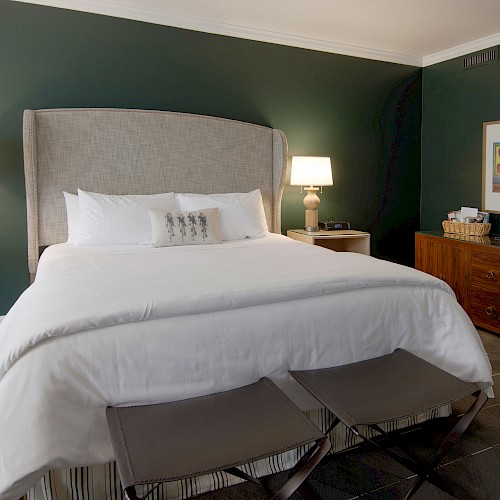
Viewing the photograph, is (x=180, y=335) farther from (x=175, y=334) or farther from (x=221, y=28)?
(x=221, y=28)

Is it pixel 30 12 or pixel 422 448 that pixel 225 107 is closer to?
pixel 30 12

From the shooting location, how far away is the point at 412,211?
4953 mm

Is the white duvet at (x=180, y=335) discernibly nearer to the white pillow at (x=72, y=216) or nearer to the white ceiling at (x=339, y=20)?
the white pillow at (x=72, y=216)

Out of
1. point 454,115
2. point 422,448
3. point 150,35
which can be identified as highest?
point 150,35

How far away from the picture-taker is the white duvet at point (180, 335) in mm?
1479

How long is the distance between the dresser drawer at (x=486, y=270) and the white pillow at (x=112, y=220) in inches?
93.9

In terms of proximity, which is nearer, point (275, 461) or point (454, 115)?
point (275, 461)

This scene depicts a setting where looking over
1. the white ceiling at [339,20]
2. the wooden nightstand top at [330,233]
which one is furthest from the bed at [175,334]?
the white ceiling at [339,20]

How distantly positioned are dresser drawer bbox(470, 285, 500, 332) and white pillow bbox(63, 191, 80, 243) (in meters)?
2.99

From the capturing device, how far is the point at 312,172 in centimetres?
405

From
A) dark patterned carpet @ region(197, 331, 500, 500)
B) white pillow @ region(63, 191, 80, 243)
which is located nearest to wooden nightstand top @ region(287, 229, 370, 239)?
white pillow @ region(63, 191, 80, 243)

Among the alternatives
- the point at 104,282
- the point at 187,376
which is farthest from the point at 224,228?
the point at 187,376

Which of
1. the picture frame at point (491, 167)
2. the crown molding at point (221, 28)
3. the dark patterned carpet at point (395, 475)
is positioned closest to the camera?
the dark patterned carpet at point (395, 475)

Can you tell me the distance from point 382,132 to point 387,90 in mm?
410
